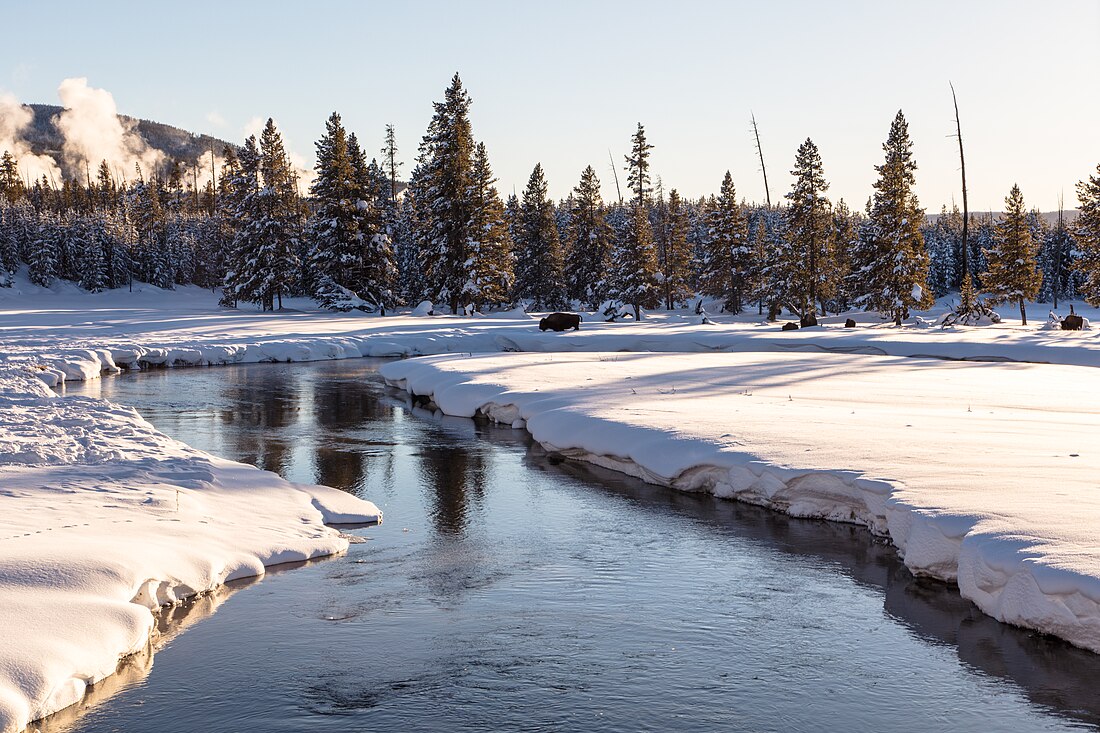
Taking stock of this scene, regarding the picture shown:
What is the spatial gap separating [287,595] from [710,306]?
63.0m

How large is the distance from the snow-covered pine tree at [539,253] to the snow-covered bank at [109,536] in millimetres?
50456

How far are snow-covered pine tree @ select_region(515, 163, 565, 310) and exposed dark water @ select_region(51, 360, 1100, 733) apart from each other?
5308 centimetres

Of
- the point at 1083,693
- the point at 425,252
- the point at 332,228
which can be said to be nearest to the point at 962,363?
the point at 1083,693

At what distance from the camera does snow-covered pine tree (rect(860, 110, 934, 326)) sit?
4794cm

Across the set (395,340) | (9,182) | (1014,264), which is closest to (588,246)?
(1014,264)

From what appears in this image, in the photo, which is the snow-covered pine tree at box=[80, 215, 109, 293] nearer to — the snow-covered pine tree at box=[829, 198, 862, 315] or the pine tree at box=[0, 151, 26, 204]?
the pine tree at box=[0, 151, 26, 204]

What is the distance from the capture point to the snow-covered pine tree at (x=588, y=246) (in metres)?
66.7

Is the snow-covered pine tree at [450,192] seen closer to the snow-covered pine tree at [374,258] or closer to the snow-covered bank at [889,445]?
the snow-covered pine tree at [374,258]

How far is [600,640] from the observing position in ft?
24.3

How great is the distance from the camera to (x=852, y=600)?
848 centimetres

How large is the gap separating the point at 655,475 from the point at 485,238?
40.7 m

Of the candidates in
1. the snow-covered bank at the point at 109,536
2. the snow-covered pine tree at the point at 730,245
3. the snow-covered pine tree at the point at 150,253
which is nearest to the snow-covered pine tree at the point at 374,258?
the snow-covered pine tree at the point at 730,245

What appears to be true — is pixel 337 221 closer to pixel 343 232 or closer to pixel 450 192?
pixel 343 232

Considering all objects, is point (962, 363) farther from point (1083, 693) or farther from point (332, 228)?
point (332, 228)
